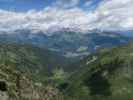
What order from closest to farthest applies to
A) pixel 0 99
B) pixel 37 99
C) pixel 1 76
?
pixel 0 99 → pixel 1 76 → pixel 37 99

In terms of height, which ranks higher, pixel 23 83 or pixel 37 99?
pixel 23 83

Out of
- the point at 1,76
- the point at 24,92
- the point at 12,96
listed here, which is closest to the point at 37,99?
the point at 24,92

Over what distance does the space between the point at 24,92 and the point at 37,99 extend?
110 ft

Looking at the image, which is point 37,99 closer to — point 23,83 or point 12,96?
point 23,83

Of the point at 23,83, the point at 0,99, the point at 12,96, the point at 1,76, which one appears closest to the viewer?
the point at 0,99

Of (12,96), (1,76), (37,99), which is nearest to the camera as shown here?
(12,96)

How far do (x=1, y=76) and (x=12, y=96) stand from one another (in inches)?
631

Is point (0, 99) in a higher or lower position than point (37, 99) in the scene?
higher

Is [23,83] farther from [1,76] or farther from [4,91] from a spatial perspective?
[4,91]

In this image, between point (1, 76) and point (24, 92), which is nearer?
point (1, 76)

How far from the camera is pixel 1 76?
373ft

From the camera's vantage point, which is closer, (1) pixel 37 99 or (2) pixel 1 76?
(2) pixel 1 76

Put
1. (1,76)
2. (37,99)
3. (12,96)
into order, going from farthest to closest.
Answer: (37,99), (1,76), (12,96)

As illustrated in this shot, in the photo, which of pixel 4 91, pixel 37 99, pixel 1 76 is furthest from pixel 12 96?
pixel 37 99
